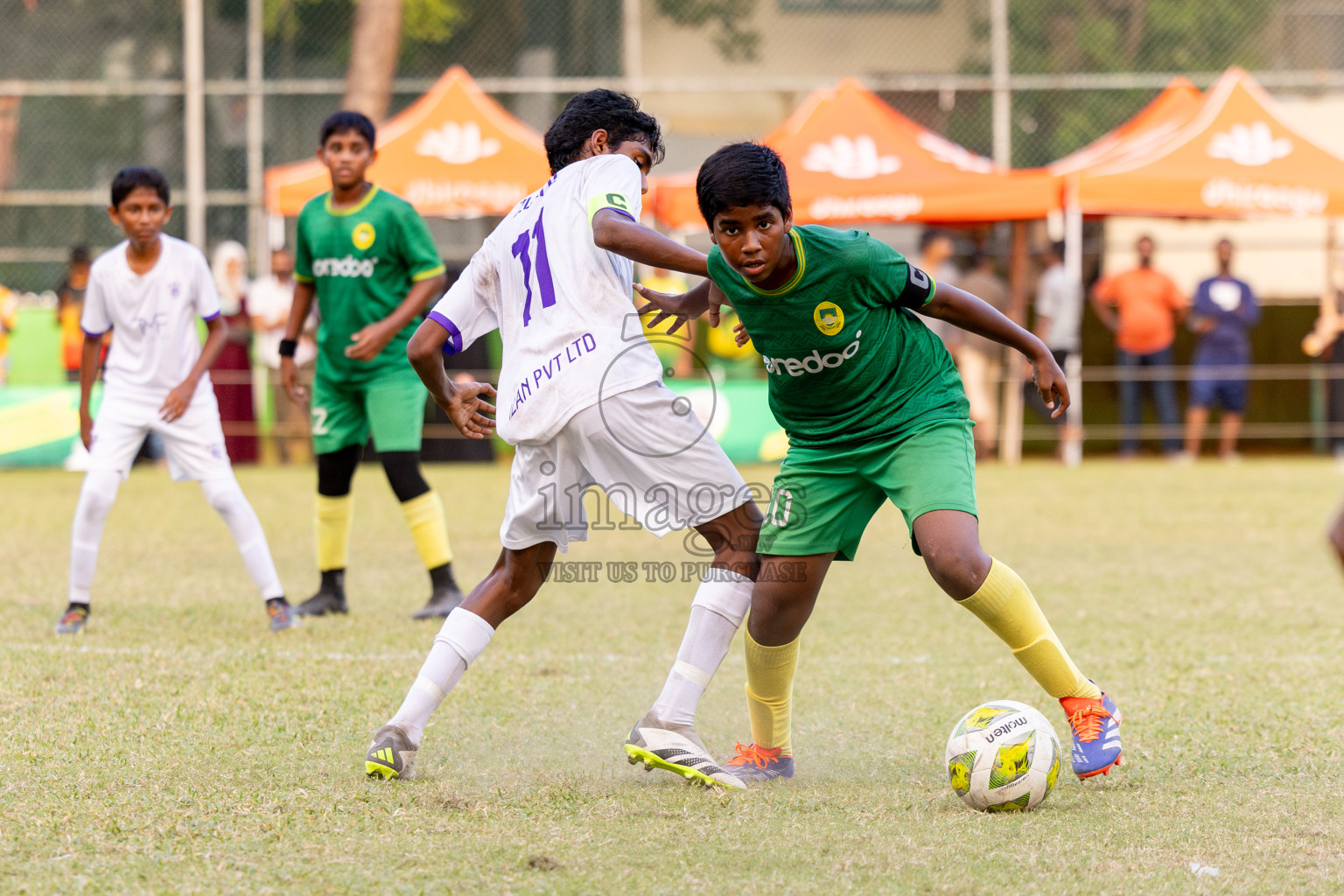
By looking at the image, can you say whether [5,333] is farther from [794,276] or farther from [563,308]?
[794,276]

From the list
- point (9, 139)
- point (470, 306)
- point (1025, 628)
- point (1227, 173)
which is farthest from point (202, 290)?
point (9, 139)

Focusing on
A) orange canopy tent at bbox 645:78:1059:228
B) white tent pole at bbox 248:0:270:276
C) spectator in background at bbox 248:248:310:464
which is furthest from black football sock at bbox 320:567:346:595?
white tent pole at bbox 248:0:270:276

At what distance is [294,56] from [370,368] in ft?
41.6

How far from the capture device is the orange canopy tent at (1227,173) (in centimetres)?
1388

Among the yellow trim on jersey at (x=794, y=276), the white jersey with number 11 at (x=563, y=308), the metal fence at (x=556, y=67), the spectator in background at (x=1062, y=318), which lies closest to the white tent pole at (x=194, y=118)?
the metal fence at (x=556, y=67)

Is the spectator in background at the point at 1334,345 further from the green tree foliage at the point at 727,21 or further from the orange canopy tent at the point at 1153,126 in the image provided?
the green tree foliage at the point at 727,21

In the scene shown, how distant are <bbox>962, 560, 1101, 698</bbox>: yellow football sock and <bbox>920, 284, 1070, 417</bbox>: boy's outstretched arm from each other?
1.49 feet

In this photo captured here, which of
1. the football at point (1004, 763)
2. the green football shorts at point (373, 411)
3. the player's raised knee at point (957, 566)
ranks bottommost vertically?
the football at point (1004, 763)

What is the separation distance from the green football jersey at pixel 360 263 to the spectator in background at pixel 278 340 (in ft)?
25.1

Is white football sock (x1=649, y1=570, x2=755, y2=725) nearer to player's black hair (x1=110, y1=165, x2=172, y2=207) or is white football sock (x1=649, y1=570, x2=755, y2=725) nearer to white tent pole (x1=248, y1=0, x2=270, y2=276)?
player's black hair (x1=110, y1=165, x2=172, y2=207)

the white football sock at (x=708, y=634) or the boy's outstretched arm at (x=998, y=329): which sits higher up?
the boy's outstretched arm at (x=998, y=329)

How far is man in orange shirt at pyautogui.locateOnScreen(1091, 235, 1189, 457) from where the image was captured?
1509 centimetres

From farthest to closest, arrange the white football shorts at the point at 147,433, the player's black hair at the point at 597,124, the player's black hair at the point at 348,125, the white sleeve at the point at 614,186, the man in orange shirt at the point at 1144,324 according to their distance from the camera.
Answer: the man in orange shirt at the point at 1144,324
the player's black hair at the point at 348,125
the white football shorts at the point at 147,433
the player's black hair at the point at 597,124
the white sleeve at the point at 614,186

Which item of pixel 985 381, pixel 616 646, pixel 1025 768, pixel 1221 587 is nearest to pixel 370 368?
pixel 616 646
